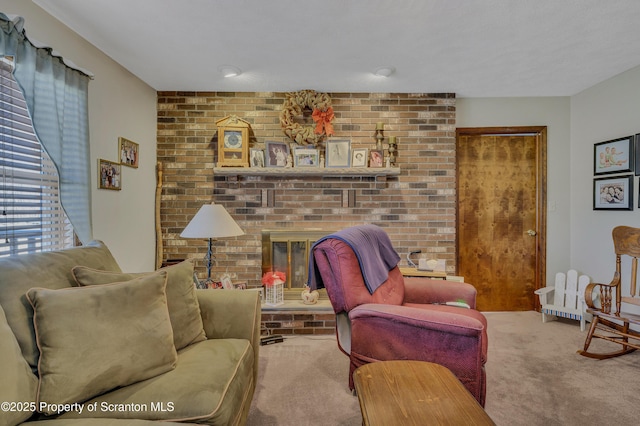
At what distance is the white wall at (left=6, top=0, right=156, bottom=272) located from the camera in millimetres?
2040

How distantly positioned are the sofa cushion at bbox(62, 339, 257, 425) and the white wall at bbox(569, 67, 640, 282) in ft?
11.4

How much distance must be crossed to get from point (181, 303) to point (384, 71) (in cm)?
239

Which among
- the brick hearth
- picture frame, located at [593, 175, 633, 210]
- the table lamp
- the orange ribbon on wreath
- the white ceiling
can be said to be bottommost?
the brick hearth

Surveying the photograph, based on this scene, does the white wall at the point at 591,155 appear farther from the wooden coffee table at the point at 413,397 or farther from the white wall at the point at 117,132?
the white wall at the point at 117,132

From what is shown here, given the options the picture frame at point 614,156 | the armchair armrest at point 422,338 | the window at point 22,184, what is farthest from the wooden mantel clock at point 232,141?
the picture frame at point 614,156

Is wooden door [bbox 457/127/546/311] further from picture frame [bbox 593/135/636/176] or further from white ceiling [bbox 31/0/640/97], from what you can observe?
white ceiling [bbox 31/0/640/97]

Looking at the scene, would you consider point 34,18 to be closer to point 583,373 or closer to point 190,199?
point 190,199

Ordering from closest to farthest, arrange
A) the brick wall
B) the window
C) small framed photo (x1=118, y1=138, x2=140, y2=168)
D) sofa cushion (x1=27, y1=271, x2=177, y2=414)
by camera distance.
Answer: sofa cushion (x1=27, y1=271, x2=177, y2=414)
the window
small framed photo (x1=118, y1=138, x2=140, y2=168)
the brick wall

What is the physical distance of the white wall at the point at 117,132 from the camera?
2.04 meters

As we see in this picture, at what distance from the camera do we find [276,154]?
324cm

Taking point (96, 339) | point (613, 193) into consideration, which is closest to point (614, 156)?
point (613, 193)

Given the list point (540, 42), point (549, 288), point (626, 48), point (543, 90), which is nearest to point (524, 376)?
point (549, 288)

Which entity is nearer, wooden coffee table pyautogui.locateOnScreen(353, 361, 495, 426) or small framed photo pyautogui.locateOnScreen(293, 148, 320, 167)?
wooden coffee table pyautogui.locateOnScreen(353, 361, 495, 426)

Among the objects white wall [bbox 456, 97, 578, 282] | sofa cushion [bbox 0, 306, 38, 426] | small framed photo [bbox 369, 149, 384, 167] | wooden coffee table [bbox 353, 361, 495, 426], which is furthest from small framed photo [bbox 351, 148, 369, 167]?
sofa cushion [bbox 0, 306, 38, 426]
